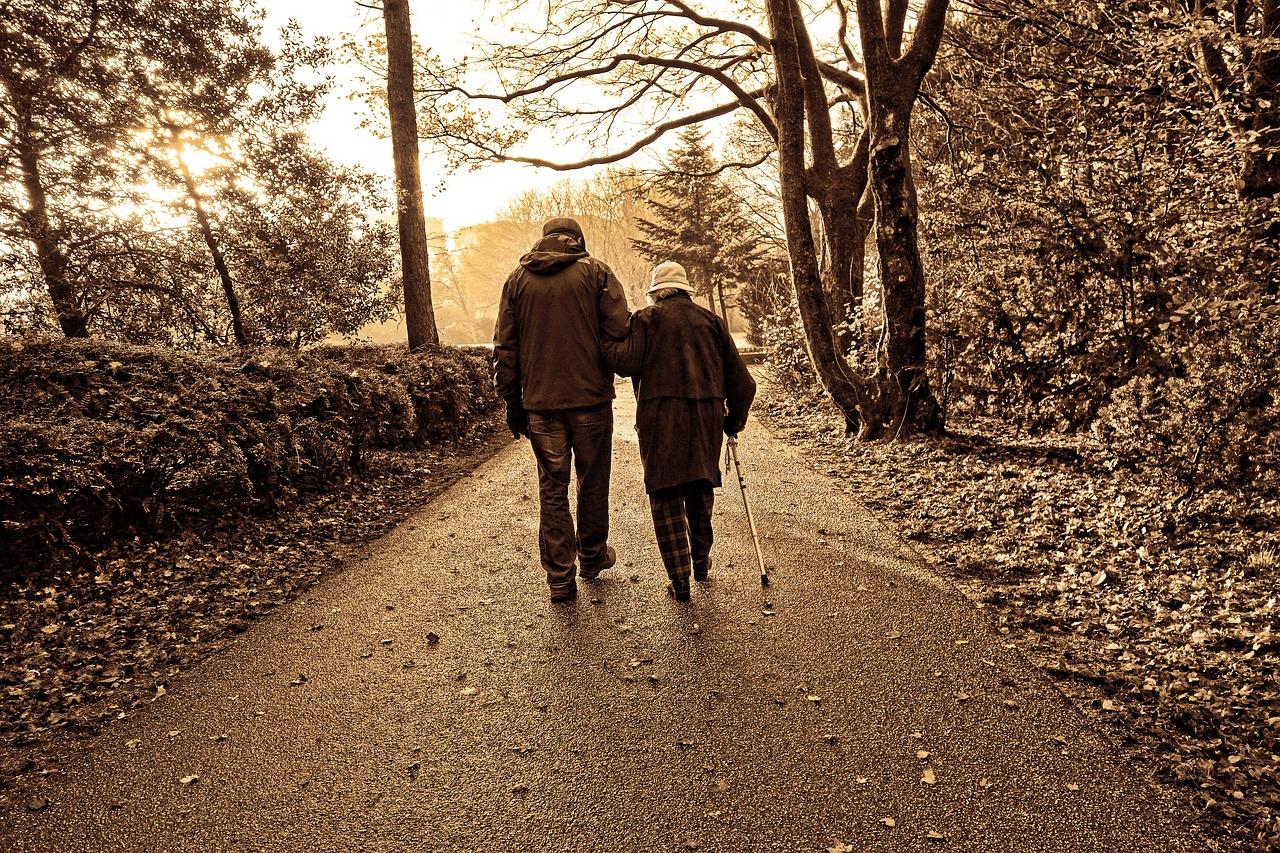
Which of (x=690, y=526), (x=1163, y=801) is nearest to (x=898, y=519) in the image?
(x=690, y=526)

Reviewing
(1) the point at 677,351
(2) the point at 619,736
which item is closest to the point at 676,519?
(1) the point at 677,351

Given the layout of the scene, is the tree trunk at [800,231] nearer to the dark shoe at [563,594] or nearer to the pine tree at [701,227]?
the dark shoe at [563,594]

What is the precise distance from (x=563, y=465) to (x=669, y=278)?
137 centimetres

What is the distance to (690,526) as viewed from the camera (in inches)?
195

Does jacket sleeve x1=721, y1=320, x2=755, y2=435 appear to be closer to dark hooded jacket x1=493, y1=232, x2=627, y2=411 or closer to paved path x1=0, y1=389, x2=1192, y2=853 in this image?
dark hooded jacket x1=493, y1=232, x2=627, y2=411

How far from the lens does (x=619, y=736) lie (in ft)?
10.8

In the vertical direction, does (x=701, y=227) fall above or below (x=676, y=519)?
above

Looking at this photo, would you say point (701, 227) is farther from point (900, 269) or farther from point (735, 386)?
point (735, 386)

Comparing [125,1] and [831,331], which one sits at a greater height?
[125,1]

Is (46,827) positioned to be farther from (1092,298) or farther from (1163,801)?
(1092,298)

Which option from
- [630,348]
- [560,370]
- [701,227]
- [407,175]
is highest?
[701,227]

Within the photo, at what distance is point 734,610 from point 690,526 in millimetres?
644

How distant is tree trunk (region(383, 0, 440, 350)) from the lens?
40.2 ft

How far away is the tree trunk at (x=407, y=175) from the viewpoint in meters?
12.2
